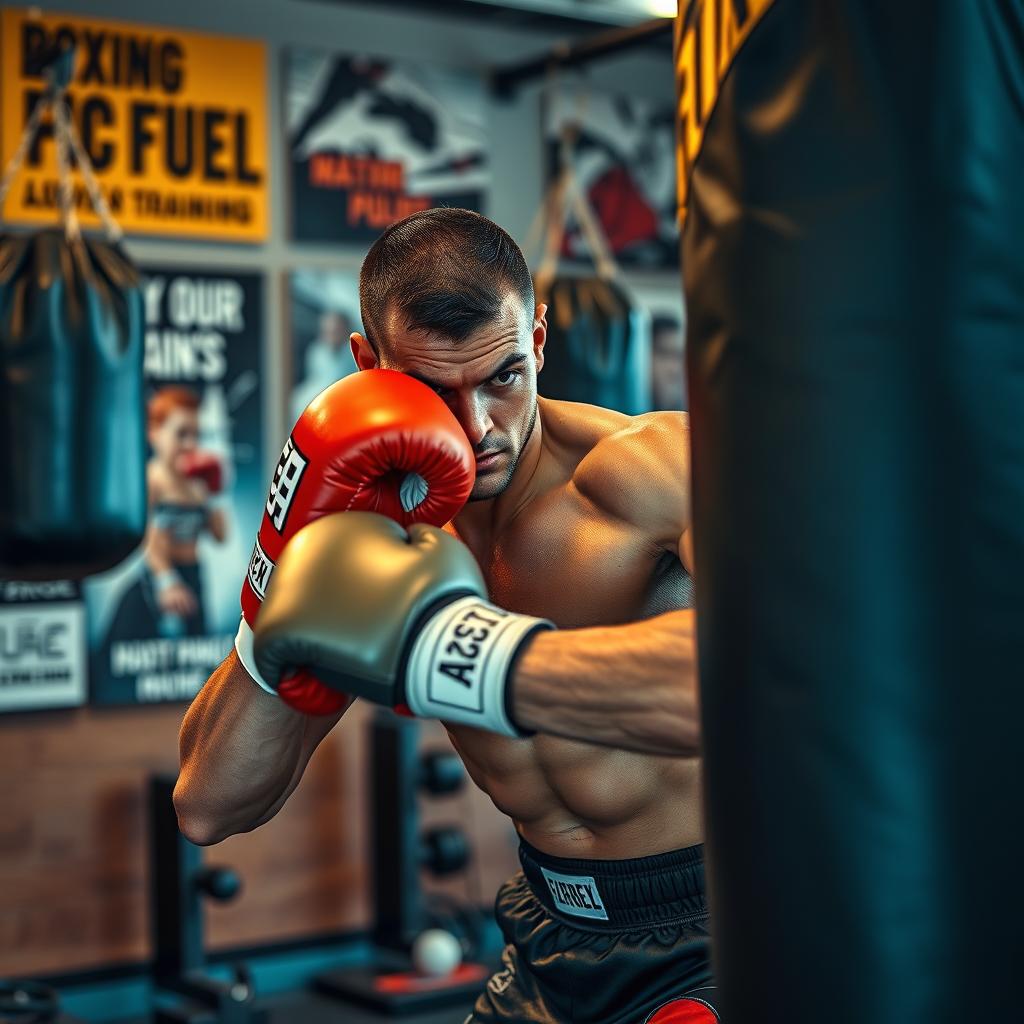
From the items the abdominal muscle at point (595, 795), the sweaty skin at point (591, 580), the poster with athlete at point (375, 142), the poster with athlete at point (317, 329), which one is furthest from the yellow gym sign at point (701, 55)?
the poster with athlete at point (375, 142)

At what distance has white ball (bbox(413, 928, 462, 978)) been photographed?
4.18 m

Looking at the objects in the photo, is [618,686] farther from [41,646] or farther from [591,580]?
[41,646]

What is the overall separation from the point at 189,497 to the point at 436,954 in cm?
153

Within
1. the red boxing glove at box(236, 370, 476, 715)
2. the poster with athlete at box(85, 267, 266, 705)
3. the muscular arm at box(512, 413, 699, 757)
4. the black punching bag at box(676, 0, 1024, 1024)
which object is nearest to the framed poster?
the poster with athlete at box(85, 267, 266, 705)

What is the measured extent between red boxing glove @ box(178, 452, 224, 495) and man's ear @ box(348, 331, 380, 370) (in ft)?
8.40

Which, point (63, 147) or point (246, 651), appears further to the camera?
point (63, 147)

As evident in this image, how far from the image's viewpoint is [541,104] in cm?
509

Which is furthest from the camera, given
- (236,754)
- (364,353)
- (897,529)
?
(364,353)

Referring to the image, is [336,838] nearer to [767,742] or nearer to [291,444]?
[291,444]

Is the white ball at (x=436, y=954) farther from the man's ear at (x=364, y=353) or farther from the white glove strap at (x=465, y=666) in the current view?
the white glove strap at (x=465, y=666)

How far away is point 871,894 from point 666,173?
4.73 m

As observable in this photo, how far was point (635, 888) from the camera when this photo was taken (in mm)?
1836

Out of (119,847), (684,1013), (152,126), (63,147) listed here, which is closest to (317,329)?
(152,126)

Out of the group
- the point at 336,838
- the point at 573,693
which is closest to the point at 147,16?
the point at 336,838
